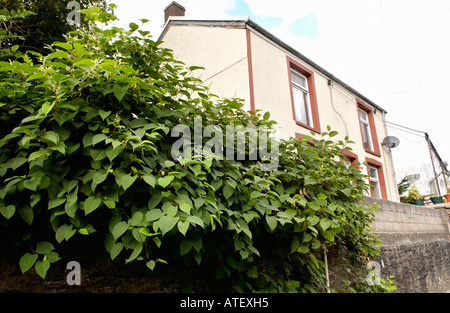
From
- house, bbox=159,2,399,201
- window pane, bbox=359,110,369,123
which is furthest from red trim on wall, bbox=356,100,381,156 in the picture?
house, bbox=159,2,399,201

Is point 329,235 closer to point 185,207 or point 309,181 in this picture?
point 309,181

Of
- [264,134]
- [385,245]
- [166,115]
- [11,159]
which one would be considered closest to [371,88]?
[385,245]

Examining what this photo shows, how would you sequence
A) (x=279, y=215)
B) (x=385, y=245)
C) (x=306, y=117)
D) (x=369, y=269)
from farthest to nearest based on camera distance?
(x=306, y=117), (x=385, y=245), (x=369, y=269), (x=279, y=215)

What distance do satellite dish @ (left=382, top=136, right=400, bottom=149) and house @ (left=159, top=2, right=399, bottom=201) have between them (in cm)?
110

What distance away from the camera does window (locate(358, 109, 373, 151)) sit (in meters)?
10.8

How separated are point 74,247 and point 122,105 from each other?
102 cm

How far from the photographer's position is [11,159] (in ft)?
5.22

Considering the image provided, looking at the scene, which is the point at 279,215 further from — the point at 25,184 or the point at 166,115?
the point at 25,184

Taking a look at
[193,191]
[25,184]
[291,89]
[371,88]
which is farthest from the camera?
[371,88]

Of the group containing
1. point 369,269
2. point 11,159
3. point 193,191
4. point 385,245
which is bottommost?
point 369,269

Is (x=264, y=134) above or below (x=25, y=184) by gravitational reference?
above

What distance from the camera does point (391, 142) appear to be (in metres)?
11.1

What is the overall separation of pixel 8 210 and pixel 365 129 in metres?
11.7

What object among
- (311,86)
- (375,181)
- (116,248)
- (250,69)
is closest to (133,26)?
(116,248)
